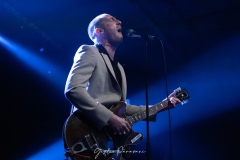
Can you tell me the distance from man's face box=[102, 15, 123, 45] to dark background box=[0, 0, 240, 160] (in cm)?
132

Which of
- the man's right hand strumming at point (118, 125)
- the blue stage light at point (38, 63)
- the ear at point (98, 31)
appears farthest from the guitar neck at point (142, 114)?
the blue stage light at point (38, 63)

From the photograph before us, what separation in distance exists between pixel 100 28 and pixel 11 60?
125 inches

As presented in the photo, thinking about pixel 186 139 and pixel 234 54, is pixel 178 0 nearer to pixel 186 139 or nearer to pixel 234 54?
pixel 234 54

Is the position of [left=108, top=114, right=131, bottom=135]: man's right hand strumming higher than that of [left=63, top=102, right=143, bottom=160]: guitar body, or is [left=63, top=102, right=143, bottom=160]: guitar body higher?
[left=108, top=114, right=131, bottom=135]: man's right hand strumming

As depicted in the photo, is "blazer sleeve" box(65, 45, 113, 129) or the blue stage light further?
the blue stage light

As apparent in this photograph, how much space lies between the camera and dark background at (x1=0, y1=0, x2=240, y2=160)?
5.30 meters

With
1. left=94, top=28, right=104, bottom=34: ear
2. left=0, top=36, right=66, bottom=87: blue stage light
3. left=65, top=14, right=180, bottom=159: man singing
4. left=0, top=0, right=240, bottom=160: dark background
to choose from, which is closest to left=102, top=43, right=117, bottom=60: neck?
left=65, top=14, right=180, bottom=159: man singing

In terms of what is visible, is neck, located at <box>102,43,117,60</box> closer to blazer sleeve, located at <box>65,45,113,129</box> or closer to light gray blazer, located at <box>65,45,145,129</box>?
light gray blazer, located at <box>65,45,145,129</box>

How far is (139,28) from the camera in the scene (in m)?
6.24

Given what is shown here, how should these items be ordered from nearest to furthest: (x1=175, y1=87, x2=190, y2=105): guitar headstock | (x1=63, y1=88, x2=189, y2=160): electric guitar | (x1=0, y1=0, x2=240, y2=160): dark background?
(x1=63, y1=88, x2=189, y2=160): electric guitar, (x1=175, y1=87, x2=190, y2=105): guitar headstock, (x1=0, y1=0, x2=240, y2=160): dark background

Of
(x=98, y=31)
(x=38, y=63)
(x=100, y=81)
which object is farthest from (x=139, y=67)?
(x=100, y=81)

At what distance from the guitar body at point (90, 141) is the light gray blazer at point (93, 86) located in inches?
2.6

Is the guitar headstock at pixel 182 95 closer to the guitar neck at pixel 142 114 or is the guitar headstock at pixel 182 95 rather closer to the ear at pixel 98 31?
the guitar neck at pixel 142 114

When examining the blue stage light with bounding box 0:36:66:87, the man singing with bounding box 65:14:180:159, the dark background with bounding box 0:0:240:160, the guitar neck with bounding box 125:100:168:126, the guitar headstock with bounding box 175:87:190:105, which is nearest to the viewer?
the man singing with bounding box 65:14:180:159
